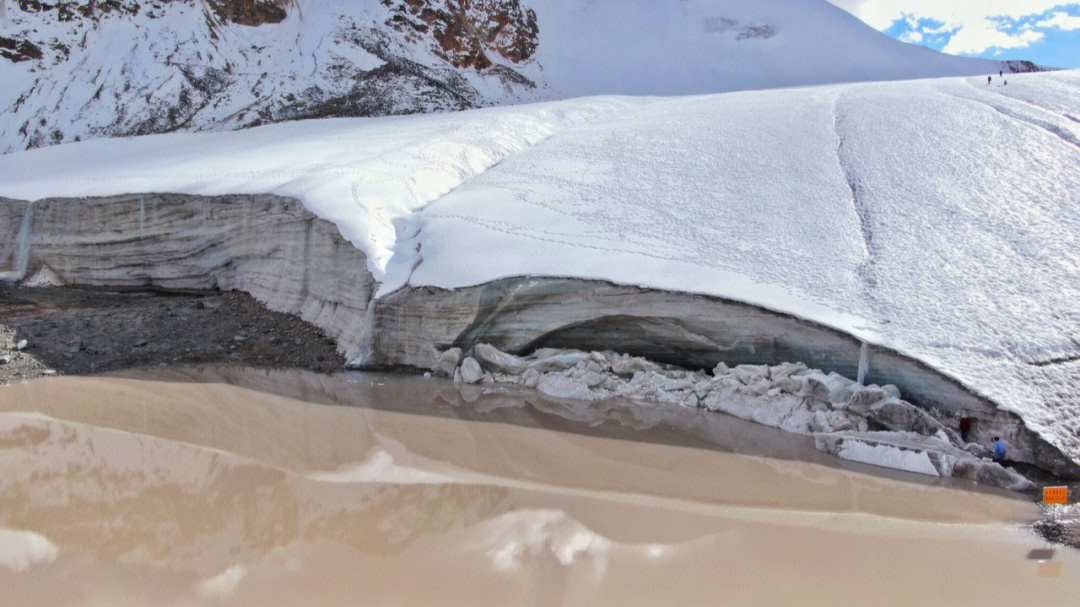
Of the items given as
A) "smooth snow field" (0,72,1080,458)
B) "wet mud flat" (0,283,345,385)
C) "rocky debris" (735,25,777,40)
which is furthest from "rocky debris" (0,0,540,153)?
"wet mud flat" (0,283,345,385)

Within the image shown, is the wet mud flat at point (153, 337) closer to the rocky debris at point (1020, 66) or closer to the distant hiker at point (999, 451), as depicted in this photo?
the distant hiker at point (999, 451)

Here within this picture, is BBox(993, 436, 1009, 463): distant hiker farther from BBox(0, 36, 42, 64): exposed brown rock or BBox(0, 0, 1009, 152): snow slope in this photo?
BBox(0, 36, 42, 64): exposed brown rock

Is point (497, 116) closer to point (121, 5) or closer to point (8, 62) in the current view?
point (121, 5)

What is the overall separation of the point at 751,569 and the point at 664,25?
59.8 feet

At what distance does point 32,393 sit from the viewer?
18.2 ft

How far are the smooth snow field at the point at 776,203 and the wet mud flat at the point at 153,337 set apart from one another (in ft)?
3.80

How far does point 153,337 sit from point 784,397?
5521 millimetres

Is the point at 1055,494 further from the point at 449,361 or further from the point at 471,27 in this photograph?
the point at 471,27

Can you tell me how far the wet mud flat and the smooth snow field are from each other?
1157 millimetres

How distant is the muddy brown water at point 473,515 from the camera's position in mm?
2820

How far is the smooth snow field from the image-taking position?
4.73m

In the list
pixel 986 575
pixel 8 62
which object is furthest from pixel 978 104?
pixel 8 62

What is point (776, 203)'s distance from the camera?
640 cm

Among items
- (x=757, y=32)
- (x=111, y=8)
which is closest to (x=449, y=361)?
(x=111, y=8)
